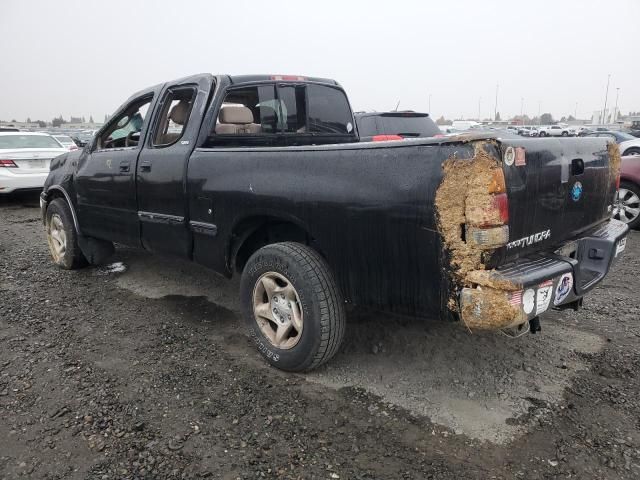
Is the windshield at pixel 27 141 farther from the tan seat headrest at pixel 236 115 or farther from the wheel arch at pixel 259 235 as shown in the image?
the wheel arch at pixel 259 235

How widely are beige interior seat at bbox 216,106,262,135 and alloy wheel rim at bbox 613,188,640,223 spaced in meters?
5.60

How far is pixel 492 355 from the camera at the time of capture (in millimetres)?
3312

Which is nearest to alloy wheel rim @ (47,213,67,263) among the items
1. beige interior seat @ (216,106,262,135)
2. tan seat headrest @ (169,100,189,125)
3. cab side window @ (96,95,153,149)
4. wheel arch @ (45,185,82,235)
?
wheel arch @ (45,185,82,235)

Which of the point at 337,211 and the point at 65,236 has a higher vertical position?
the point at 337,211

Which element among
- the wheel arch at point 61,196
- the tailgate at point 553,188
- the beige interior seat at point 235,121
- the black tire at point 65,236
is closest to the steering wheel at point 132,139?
the wheel arch at point 61,196

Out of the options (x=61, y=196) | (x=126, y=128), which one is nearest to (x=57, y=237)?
(x=61, y=196)

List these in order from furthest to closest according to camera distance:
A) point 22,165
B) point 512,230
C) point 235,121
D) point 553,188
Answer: point 22,165, point 235,121, point 553,188, point 512,230

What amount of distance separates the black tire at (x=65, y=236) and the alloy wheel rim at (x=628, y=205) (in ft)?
22.5

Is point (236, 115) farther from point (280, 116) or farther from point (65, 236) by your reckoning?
point (65, 236)

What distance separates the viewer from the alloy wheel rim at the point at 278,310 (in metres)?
2.97

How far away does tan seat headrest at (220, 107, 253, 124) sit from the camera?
3.68 m

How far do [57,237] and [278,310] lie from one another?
345 centimetres

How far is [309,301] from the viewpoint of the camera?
2.79m

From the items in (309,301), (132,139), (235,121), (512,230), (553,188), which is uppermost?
(235,121)
